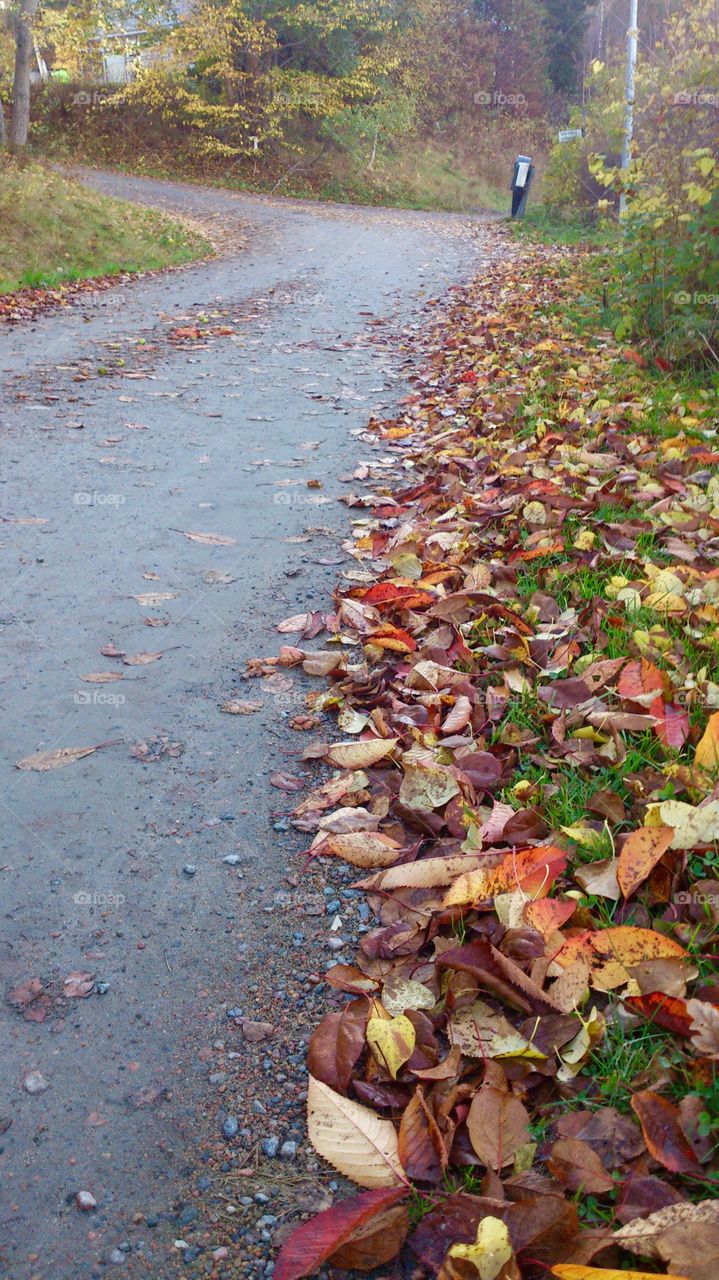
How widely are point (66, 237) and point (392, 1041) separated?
12885 millimetres

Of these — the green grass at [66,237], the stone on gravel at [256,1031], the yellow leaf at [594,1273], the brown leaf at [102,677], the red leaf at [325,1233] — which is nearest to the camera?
the yellow leaf at [594,1273]

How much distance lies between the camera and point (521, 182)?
22469 millimetres

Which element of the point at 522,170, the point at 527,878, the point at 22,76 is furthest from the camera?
the point at 522,170

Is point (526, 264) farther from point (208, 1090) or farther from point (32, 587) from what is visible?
point (208, 1090)

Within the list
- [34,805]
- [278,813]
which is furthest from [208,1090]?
[34,805]

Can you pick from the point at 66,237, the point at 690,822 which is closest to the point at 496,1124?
the point at 690,822

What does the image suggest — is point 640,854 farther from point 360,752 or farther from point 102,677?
point 102,677

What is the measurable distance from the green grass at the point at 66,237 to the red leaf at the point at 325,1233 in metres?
10.8

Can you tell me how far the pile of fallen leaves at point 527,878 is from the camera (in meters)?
1.48

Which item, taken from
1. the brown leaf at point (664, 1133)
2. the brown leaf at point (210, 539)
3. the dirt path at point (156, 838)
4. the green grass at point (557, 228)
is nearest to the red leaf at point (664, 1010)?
the brown leaf at point (664, 1133)

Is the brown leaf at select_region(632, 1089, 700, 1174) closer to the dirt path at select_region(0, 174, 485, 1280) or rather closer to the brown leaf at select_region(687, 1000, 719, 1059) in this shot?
the brown leaf at select_region(687, 1000, 719, 1059)

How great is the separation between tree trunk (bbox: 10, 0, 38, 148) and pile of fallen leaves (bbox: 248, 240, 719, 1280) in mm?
15201

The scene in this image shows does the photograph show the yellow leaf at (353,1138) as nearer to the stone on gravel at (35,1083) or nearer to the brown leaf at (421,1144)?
the brown leaf at (421,1144)

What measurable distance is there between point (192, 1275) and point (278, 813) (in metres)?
1.19
